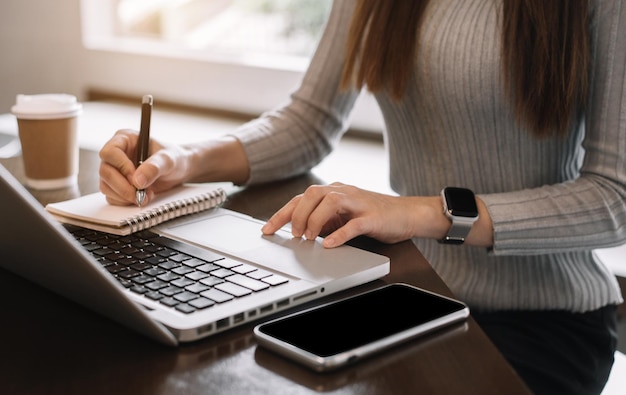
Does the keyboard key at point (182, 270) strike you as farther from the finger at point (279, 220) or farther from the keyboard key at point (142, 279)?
the finger at point (279, 220)

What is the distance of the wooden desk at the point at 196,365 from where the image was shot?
0.48 meters

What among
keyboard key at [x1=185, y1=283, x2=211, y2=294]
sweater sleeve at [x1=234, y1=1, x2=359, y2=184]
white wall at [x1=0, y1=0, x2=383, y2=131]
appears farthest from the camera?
white wall at [x1=0, y1=0, x2=383, y2=131]

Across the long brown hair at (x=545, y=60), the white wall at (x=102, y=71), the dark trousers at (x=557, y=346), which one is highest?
the long brown hair at (x=545, y=60)

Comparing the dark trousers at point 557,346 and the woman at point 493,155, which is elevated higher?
the woman at point 493,155

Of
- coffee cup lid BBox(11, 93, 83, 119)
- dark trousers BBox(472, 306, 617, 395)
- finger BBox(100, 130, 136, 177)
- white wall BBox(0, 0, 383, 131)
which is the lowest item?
dark trousers BBox(472, 306, 617, 395)

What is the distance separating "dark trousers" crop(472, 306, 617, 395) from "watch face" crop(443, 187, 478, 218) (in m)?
0.20

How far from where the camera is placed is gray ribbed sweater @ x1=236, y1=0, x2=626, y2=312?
0.89 metres

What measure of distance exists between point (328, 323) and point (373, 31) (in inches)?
24.7

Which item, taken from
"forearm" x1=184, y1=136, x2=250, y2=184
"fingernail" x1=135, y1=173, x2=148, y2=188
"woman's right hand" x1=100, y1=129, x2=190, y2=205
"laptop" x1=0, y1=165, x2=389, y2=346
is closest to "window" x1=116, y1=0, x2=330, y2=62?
"forearm" x1=184, y1=136, x2=250, y2=184

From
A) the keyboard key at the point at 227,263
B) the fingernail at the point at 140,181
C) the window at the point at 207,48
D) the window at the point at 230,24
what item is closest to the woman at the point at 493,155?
the fingernail at the point at 140,181

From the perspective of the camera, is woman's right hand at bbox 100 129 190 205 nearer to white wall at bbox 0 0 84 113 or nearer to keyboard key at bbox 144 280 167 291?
keyboard key at bbox 144 280 167 291

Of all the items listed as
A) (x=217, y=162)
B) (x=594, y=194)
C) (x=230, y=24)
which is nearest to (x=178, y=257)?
(x=217, y=162)

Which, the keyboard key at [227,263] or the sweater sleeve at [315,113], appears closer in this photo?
the keyboard key at [227,263]

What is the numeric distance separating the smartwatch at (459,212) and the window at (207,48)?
900 mm
